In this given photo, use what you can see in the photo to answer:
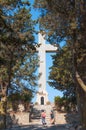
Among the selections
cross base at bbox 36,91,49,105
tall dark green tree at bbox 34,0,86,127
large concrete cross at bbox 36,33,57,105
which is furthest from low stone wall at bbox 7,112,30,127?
tall dark green tree at bbox 34,0,86,127

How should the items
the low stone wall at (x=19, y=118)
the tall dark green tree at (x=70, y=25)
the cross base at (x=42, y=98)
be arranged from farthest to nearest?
the cross base at (x=42, y=98) < the low stone wall at (x=19, y=118) < the tall dark green tree at (x=70, y=25)

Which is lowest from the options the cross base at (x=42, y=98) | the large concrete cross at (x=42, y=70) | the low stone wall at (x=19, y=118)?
the low stone wall at (x=19, y=118)

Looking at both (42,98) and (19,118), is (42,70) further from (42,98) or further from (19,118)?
(19,118)

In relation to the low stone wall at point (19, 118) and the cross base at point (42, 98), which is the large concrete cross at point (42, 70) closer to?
the cross base at point (42, 98)

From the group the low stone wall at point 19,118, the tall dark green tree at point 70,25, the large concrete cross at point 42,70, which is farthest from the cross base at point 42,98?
the tall dark green tree at point 70,25

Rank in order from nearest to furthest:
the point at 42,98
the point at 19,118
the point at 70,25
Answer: the point at 70,25, the point at 19,118, the point at 42,98

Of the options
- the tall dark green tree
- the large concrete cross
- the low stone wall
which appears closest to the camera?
the tall dark green tree

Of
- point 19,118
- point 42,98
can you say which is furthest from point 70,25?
point 42,98

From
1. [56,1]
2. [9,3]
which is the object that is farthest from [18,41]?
[56,1]

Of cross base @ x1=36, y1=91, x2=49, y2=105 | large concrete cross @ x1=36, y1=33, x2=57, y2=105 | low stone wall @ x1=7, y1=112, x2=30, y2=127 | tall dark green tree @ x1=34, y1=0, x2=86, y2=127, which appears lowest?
low stone wall @ x1=7, y1=112, x2=30, y2=127

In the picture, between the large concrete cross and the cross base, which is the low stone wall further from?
the large concrete cross

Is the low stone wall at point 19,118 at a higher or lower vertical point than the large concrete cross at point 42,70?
lower

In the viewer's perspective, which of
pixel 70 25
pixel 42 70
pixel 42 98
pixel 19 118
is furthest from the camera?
pixel 42 70

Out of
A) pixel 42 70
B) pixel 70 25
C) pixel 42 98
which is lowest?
pixel 70 25
